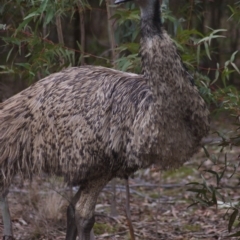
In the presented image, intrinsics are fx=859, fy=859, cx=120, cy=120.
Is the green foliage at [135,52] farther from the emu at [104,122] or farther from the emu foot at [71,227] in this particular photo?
the emu foot at [71,227]

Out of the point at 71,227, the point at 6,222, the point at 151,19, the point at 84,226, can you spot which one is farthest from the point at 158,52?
the point at 6,222

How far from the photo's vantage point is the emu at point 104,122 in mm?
4578

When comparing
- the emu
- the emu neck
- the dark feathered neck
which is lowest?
the emu

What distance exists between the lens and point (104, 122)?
475cm

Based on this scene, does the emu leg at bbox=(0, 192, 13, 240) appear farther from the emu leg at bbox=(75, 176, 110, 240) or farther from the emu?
the emu leg at bbox=(75, 176, 110, 240)

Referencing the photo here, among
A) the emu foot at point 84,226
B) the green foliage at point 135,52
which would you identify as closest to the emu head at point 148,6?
the green foliage at point 135,52

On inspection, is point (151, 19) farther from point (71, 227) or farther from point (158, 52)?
point (71, 227)

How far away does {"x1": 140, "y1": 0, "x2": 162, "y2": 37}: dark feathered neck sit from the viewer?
4.54 meters

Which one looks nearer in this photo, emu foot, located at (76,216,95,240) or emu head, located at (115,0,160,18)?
emu head, located at (115,0,160,18)

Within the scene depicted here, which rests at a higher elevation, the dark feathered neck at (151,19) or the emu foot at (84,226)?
the dark feathered neck at (151,19)

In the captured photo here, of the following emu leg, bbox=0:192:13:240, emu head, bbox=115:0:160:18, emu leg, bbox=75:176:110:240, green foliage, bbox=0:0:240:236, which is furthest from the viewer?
emu leg, bbox=0:192:13:240

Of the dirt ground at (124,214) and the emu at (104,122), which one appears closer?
the emu at (104,122)

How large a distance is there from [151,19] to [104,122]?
2.07 feet

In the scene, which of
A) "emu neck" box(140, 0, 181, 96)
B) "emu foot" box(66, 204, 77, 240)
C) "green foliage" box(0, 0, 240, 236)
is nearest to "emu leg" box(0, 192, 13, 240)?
"emu foot" box(66, 204, 77, 240)
